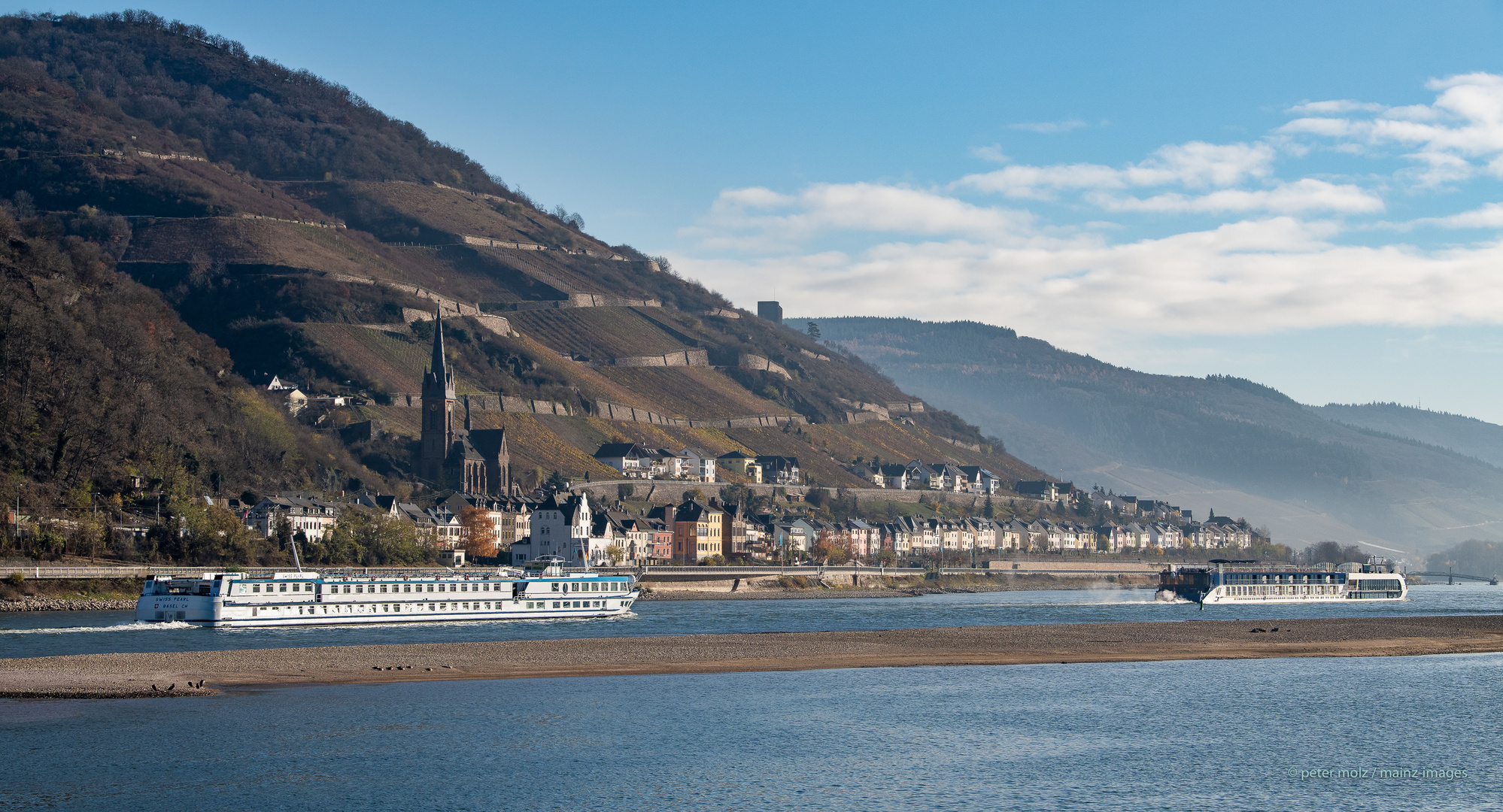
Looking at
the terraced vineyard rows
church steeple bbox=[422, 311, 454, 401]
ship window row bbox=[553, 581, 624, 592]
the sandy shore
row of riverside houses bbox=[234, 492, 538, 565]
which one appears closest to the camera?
the sandy shore

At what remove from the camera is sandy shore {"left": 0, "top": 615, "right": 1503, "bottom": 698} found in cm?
5228

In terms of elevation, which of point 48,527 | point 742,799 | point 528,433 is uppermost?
point 528,433

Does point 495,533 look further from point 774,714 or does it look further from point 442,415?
point 774,714

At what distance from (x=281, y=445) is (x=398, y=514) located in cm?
1486

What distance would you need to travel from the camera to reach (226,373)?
150m

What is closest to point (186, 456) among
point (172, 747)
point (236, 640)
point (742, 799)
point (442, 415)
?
point (236, 640)

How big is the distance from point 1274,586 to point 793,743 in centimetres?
10400

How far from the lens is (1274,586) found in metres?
134

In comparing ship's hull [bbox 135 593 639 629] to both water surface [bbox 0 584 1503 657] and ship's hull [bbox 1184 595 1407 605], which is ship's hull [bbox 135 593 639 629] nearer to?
water surface [bbox 0 584 1503 657]

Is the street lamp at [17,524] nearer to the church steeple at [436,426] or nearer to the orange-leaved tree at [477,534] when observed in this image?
the orange-leaved tree at [477,534]

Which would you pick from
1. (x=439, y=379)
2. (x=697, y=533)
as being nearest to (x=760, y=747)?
(x=697, y=533)

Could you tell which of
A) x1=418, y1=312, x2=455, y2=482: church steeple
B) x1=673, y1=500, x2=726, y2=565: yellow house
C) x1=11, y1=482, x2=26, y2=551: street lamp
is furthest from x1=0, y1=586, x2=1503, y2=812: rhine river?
x1=418, y1=312, x2=455, y2=482: church steeple

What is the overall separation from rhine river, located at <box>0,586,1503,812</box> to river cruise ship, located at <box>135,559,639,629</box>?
15741 millimetres

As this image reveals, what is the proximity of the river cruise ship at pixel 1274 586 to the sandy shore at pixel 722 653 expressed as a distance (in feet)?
120
